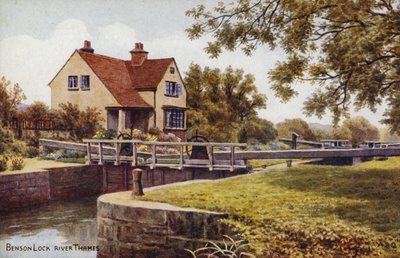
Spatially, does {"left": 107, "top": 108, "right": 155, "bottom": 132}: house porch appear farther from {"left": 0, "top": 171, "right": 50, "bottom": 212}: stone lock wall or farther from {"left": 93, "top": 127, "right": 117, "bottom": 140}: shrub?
{"left": 0, "top": 171, "right": 50, "bottom": 212}: stone lock wall

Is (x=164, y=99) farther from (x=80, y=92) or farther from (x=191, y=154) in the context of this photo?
(x=191, y=154)

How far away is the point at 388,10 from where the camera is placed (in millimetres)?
6941

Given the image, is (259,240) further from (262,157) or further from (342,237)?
(262,157)

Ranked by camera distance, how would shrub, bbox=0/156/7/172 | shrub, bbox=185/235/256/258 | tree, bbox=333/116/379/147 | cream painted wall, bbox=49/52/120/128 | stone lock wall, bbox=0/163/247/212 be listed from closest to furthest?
shrub, bbox=185/235/256/258, tree, bbox=333/116/379/147, shrub, bbox=0/156/7/172, stone lock wall, bbox=0/163/247/212, cream painted wall, bbox=49/52/120/128

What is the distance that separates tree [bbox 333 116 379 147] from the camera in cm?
824

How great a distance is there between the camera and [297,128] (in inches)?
356

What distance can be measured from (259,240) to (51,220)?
567 centimetres

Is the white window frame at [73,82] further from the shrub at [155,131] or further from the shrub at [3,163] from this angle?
the shrub at [3,163]

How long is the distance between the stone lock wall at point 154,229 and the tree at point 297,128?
2911 millimetres

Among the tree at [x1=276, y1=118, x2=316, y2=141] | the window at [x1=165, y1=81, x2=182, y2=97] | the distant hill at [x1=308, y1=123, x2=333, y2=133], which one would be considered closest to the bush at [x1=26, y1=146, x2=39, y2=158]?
the window at [x1=165, y1=81, x2=182, y2=97]

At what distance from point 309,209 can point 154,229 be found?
2.30 m

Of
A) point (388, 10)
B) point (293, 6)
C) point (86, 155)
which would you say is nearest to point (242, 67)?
point (293, 6)

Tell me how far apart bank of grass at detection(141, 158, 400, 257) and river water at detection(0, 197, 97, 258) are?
1786mm

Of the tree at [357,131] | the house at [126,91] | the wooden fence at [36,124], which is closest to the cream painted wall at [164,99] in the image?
the house at [126,91]
